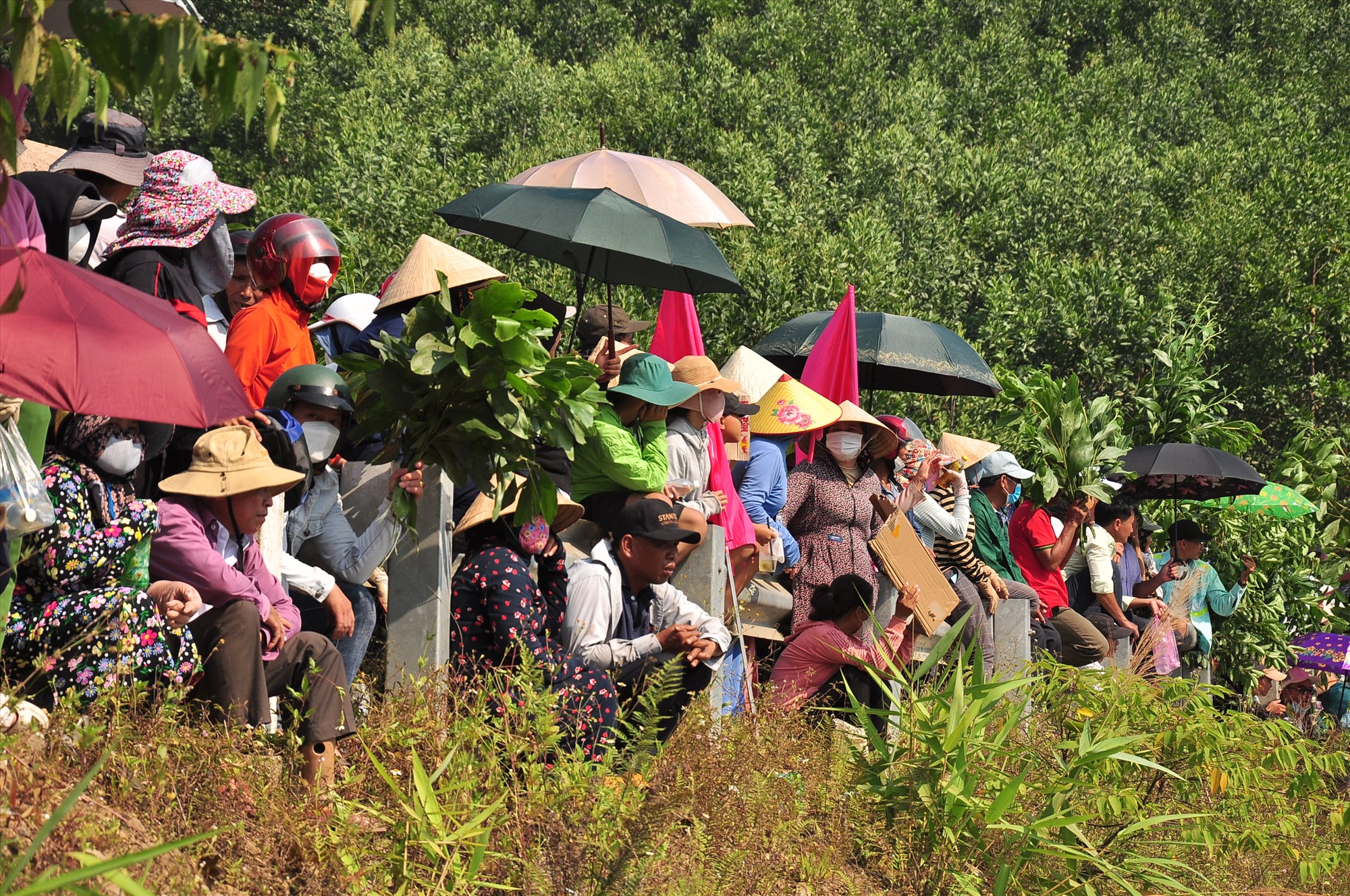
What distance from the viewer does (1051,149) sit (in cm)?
3052

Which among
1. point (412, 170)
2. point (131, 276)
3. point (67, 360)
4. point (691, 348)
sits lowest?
point (412, 170)

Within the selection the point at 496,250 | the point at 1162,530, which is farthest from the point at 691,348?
the point at 496,250

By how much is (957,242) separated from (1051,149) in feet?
23.2

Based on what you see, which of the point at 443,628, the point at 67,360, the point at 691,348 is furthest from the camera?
the point at 691,348

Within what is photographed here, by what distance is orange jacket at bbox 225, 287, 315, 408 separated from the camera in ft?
19.1

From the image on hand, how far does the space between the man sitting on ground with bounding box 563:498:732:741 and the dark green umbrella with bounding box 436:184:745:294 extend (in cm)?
158

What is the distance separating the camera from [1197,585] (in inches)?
429

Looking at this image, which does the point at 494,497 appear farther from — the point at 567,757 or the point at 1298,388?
the point at 1298,388

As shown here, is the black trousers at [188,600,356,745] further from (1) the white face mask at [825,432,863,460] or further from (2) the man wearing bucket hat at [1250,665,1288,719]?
(2) the man wearing bucket hat at [1250,665,1288,719]

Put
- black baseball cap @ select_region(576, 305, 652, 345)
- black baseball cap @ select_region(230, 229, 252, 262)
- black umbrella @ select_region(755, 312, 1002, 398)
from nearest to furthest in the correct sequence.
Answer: black baseball cap @ select_region(230, 229, 252, 262), black baseball cap @ select_region(576, 305, 652, 345), black umbrella @ select_region(755, 312, 1002, 398)

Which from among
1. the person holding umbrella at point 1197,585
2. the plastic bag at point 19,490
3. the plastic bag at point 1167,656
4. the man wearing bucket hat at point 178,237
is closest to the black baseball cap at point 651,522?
the man wearing bucket hat at point 178,237

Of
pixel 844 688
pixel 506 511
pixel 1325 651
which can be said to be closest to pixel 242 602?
pixel 506 511

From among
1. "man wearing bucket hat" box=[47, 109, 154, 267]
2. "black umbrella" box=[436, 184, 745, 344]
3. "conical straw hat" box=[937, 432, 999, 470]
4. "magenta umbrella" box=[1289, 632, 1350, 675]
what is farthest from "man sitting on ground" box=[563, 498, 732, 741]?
"magenta umbrella" box=[1289, 632, 1350, 675]

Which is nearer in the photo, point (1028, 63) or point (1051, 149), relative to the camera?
point (1051, 149)
